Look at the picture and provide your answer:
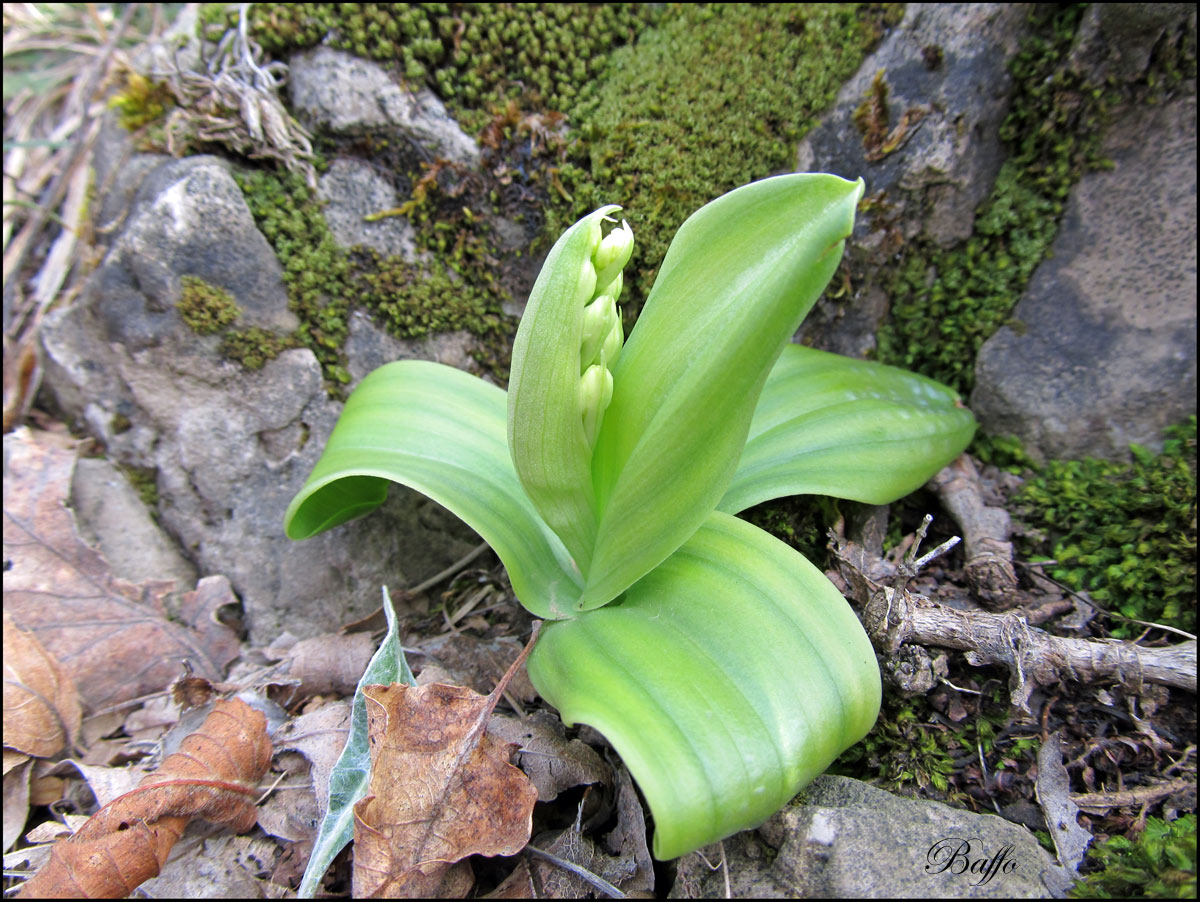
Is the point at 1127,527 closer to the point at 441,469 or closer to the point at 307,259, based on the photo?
the point at 441,469

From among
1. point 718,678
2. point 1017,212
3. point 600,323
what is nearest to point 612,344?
point 600,323

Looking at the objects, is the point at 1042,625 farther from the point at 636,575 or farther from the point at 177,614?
the point at 177,614

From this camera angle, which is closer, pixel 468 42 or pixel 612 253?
pixel 612 253

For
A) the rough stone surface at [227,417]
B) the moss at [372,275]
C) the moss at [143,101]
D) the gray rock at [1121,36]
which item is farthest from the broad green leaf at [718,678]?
the moss at [143,101]

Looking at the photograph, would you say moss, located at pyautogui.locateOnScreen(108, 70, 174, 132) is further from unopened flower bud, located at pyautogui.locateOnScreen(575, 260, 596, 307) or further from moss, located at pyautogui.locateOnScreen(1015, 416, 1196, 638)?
moss, located at pyautogui.locateOnScreen(1015, 416, 1196, 638)

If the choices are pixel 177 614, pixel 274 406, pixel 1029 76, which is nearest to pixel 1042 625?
pixel 1029 76

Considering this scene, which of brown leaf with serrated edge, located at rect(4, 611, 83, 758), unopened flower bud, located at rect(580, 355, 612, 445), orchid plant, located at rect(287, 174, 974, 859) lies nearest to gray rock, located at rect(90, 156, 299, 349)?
orchid plant, located at rect(287, 174, 974, 859)

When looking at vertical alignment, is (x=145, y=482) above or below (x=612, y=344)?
below

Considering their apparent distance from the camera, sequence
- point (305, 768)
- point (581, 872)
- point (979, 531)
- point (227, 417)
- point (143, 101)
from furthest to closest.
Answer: point (143, 101) < point (227, 417) < point (979, 531) < point (305, 768) < point (581, 872)
